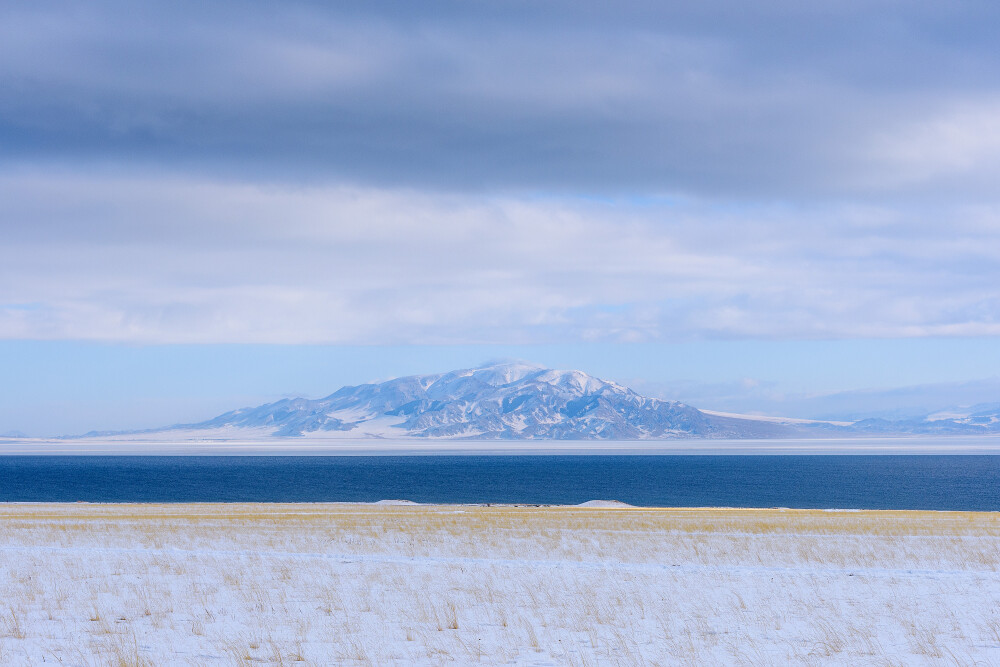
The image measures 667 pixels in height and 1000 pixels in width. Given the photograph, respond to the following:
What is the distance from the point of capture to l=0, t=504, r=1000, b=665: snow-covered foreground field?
13648mm

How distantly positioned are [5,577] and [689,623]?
15.1m

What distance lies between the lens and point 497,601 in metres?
17.9

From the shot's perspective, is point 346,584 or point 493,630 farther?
point 346,584

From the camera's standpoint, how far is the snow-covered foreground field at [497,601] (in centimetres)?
1365

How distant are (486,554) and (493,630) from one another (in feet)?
36.7

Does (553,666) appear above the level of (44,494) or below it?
above

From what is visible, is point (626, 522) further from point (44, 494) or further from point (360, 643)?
point (44, 494)

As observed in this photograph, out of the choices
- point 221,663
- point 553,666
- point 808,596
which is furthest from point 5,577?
point 808,596

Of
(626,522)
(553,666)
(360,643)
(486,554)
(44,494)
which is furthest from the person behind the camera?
→ (44,494)

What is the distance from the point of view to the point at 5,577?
20.5 metres

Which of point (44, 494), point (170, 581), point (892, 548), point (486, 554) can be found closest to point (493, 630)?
Result: point (170, 581)

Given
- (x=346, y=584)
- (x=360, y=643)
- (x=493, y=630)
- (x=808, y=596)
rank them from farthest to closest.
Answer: (x=346, y=584) → (x=808, y=596) → (x=493, y=630) → (x=360, y=643)

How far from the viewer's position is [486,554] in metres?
A: 26.3

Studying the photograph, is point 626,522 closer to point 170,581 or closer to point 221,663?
point 170,581
